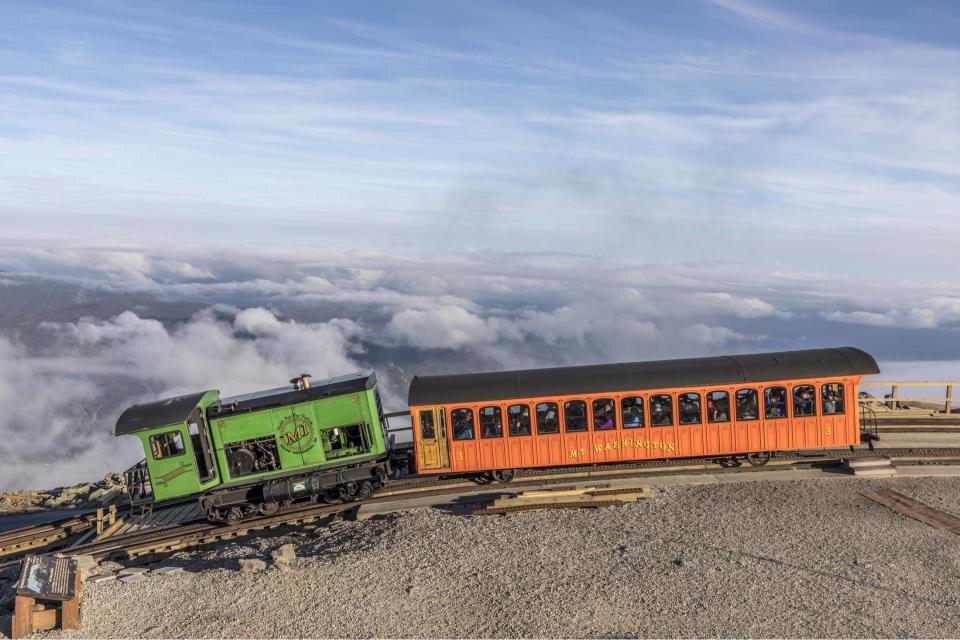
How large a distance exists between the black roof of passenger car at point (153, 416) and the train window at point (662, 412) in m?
13.4

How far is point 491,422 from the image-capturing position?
62.8ft

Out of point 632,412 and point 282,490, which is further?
point 632,412

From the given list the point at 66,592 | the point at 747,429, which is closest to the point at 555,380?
the point at 747,429

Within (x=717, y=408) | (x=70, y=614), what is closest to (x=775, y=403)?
(x=717, y=408)

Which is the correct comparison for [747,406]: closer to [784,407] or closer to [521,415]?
[784,407]

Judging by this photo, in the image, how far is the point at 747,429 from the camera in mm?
19328

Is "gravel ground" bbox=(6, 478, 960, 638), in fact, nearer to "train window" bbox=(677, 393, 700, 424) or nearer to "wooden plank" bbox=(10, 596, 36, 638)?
"wooden plank" bbox=(10, 596, 36, 638)

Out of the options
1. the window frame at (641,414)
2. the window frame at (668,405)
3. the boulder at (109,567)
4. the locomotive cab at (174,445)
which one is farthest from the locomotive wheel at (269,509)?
the window frame at (668,405)

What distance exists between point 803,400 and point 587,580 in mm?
10213

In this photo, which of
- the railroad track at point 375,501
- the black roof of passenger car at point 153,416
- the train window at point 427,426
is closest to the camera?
the black roof of passenger car at point 153,416

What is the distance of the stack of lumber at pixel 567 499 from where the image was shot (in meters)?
17.3

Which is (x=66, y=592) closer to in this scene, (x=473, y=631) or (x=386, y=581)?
(x=386, y=581)

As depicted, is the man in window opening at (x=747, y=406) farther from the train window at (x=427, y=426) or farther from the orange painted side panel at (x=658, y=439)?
the train window at (x=427, y=426)

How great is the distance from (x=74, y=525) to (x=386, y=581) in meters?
13.0
